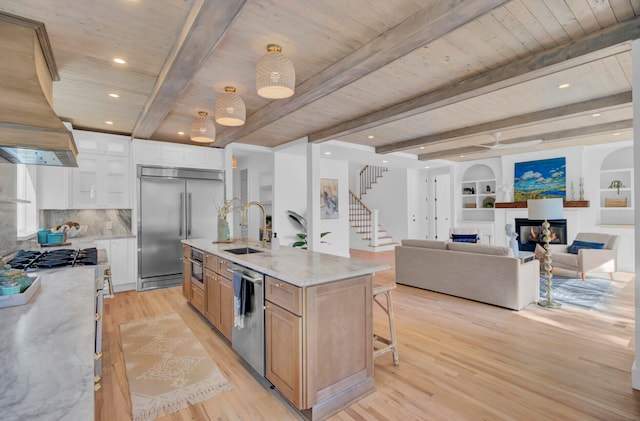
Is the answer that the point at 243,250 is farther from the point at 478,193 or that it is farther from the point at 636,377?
the point at 478,193

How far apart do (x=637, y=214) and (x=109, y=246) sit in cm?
617

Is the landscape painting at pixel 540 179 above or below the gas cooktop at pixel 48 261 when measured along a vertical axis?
above

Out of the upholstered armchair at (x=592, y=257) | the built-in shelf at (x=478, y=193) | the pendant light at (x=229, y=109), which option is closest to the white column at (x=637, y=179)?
the pendant light at (x=229, y=109)

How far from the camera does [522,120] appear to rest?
4742 millimetres

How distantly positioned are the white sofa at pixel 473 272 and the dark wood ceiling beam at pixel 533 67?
2.08 meters

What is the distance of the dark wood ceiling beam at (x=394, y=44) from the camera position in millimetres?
1963

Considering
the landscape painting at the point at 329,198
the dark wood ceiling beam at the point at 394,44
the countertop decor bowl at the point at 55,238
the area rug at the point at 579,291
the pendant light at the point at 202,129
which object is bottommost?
the area rug at the point at 579,291

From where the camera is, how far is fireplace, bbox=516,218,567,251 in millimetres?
7098

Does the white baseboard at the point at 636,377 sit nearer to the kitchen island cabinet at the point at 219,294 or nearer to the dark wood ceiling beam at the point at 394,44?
the dark wood ceiling beam at the point at 394,44

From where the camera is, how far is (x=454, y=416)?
6.52 feet

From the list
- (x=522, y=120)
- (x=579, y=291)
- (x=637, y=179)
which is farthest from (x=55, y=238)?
(x=579, y=291)

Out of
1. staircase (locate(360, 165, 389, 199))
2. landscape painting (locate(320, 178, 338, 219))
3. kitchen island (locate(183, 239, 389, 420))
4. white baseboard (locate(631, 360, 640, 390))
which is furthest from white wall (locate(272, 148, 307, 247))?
white baseboard (locate(631, 360, 640, 390))

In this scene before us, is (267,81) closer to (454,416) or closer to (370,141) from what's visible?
(454,416)

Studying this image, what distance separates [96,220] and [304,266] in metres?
4.61
